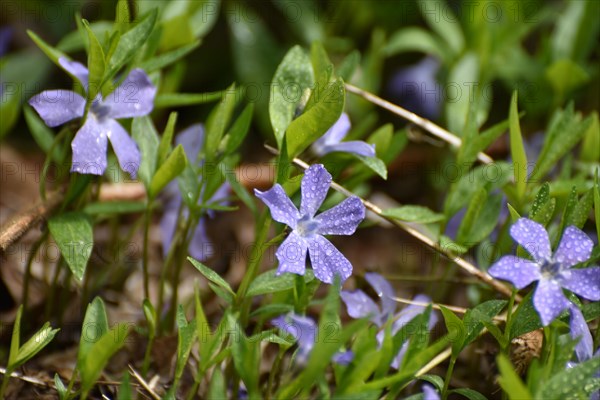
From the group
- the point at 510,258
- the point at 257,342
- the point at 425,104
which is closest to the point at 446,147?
the point at 425,104

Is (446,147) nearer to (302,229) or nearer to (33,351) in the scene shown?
(302,229)

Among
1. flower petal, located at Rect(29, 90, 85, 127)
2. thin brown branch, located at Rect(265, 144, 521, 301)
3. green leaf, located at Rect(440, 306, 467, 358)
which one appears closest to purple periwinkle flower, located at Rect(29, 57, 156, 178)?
flower petal, located at Rect(29, 90, 85, 127)

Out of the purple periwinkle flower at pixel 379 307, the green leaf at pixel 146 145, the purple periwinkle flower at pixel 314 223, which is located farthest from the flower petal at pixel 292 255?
the green leaf at pixel 146 145

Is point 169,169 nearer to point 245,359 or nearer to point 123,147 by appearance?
point 123,147

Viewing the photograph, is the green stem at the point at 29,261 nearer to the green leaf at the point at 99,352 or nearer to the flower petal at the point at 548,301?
the green leaf at the point at 99,352

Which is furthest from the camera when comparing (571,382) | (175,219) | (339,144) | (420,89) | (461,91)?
(420,89)

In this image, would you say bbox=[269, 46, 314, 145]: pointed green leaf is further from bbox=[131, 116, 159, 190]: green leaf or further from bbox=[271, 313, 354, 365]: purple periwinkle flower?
bbox=[271, 313, 354, 365]: purple periwinkle flower

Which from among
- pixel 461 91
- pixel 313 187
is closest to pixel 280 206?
pixel 313 187
